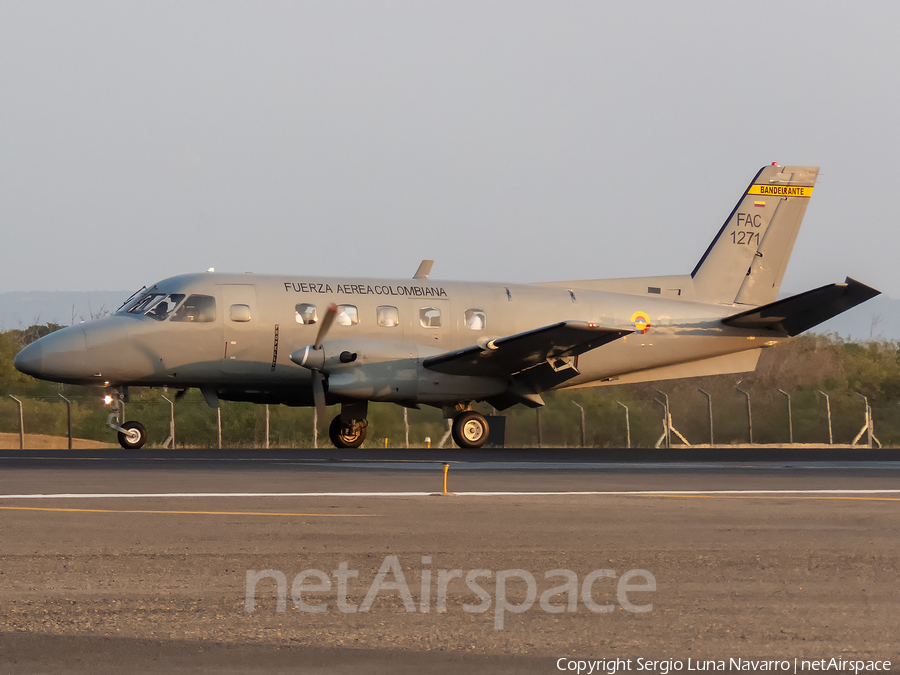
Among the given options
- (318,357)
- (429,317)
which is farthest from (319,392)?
(429,317)

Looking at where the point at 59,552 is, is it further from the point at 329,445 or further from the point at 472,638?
the point at 329,445

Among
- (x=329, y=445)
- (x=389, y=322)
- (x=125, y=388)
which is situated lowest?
(x=329, y=445)

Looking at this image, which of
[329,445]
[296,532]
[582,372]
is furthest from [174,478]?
[329,445]

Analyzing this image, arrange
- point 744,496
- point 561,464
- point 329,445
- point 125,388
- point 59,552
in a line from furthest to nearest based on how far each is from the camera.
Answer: point 329,445, point 125,388, point 561,464, point 744,496, point 59,552

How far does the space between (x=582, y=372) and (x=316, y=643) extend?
63.8ft

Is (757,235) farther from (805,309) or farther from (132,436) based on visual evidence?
(132,436)

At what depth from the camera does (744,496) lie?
458 inches

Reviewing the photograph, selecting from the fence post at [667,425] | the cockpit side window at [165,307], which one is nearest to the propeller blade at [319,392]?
the cockpit side window at [165,307]

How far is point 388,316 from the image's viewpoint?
2216 cm

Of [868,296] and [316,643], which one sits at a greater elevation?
[868,296]

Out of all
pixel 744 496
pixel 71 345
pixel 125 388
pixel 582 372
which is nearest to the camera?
pixel 744 496

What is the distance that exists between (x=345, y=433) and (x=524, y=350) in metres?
4.61

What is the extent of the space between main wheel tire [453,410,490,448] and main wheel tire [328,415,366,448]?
217 cm

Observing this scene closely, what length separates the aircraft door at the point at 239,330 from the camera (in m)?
21.1
